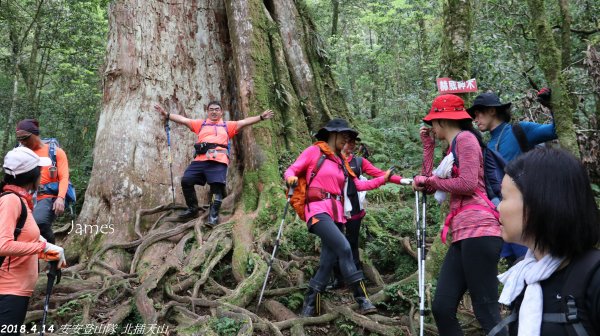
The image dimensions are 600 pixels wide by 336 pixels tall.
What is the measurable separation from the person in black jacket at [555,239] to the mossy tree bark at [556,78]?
9.72 feet

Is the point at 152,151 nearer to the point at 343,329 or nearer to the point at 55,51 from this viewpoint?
the point at 343,329

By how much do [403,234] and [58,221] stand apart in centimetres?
752

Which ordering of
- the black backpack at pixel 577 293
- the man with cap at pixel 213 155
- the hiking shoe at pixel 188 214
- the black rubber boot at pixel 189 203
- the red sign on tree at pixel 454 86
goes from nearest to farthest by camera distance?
the black backpack at pixel 577 293, the red sign on tree at pixel 454 86, the man with cap at pixel 213 155, the black rubber boot at pixel 189 203, the hiking shoe at pixel 188 214

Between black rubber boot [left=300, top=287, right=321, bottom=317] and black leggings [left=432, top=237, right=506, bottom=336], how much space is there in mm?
1887

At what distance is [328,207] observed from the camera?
5.12 metres

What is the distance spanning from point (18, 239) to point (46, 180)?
2.78 m

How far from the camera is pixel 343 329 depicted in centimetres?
495

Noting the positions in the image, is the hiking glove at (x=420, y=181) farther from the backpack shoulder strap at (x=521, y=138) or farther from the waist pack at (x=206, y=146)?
the waist pack at (x=206, y=146)

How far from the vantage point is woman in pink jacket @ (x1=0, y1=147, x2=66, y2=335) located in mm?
3523

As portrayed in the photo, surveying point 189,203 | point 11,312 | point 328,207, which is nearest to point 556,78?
point 328,207

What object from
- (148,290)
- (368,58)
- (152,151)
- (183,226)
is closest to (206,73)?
(152,151)

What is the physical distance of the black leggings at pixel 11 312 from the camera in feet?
11.8

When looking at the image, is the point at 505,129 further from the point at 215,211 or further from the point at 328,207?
the point at 215,211

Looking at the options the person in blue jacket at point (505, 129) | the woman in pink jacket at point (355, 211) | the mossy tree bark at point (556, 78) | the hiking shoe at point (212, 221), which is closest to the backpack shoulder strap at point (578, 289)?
the person in blue jacket at point (505, 129)
